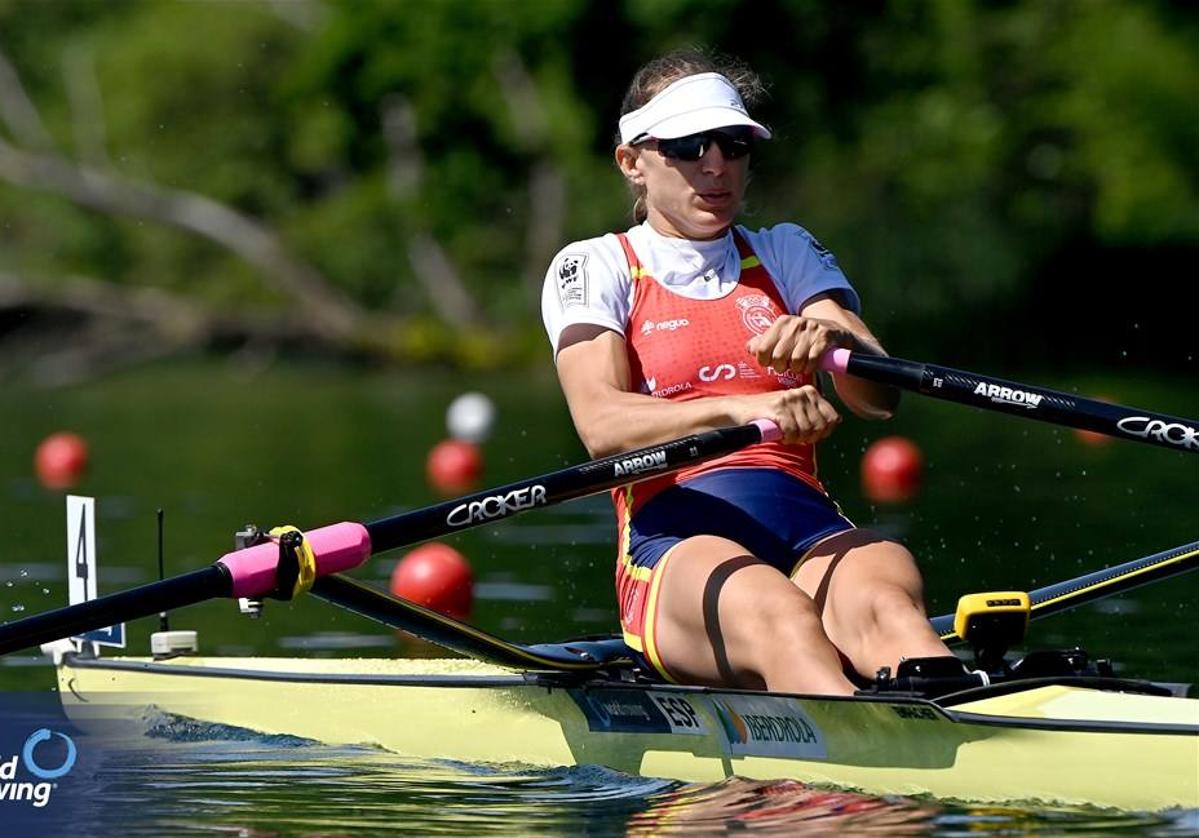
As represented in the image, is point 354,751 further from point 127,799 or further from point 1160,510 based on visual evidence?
point 1160,510

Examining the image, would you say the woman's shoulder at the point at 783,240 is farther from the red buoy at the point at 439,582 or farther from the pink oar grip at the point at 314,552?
the red buoy at the point at 439,582

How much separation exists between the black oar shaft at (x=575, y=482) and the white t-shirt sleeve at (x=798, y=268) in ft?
2.07

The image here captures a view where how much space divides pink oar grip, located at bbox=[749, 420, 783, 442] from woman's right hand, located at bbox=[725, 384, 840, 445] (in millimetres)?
10

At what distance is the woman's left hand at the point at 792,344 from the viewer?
5121 mm

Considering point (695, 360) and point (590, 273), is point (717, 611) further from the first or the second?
point (590, 273)

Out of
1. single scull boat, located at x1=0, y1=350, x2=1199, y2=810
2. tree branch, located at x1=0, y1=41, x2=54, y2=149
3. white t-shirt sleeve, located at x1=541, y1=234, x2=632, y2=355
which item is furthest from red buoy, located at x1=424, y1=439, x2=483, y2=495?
tree branch, located at x1=0, y1=41, x2=54, y2=149

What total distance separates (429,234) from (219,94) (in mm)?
7042

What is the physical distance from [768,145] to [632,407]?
19921mm

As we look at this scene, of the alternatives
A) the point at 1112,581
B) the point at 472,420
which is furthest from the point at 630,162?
the point at 472,420

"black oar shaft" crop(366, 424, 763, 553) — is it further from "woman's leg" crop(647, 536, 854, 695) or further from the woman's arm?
"woman's leg" crop(647, 536, 854, 695)

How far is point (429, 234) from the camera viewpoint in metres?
30.6

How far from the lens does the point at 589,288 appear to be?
5.36 m

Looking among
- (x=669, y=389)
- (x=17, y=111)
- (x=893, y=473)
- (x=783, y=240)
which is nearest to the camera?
(x=669, y=389)

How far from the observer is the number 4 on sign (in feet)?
21.4
